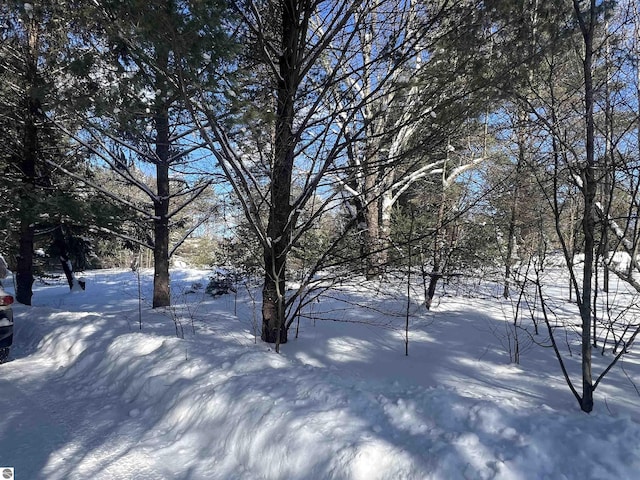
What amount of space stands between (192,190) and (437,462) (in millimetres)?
7986

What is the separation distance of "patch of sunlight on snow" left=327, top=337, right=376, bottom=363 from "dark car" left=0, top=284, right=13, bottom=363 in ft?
13.0

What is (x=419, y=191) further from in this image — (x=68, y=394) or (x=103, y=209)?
(x=68, y=394)

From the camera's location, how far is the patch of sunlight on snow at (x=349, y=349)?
5156 millimetres

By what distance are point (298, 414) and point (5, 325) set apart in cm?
418

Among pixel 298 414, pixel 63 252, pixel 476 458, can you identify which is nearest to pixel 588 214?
pixel 476 458

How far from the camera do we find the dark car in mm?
4582

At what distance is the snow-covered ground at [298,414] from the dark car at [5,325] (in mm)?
191

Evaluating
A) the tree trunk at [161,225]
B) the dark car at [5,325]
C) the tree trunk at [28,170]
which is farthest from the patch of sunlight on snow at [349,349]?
the tree trunk at [28,170]

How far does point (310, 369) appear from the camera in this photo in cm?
354

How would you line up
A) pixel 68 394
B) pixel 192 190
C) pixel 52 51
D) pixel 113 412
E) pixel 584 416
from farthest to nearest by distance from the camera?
pixel 192 190
pixel 52 51
pixel 68 394
pixel 113 412
pixel 584 416

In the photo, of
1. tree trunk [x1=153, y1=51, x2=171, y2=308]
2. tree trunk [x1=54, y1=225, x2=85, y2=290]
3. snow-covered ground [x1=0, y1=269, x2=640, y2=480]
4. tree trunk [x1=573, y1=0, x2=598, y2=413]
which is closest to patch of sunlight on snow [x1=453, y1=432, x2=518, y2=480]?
snow-covered ground [x1=0, y1=269, x2=640, y2=480]

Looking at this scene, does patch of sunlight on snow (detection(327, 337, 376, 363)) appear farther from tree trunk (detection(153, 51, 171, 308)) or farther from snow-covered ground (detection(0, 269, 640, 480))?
tree trunk (detection(153, 51, 171, 308))

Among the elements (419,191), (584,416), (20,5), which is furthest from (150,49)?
(419,191)

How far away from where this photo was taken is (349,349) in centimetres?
548
